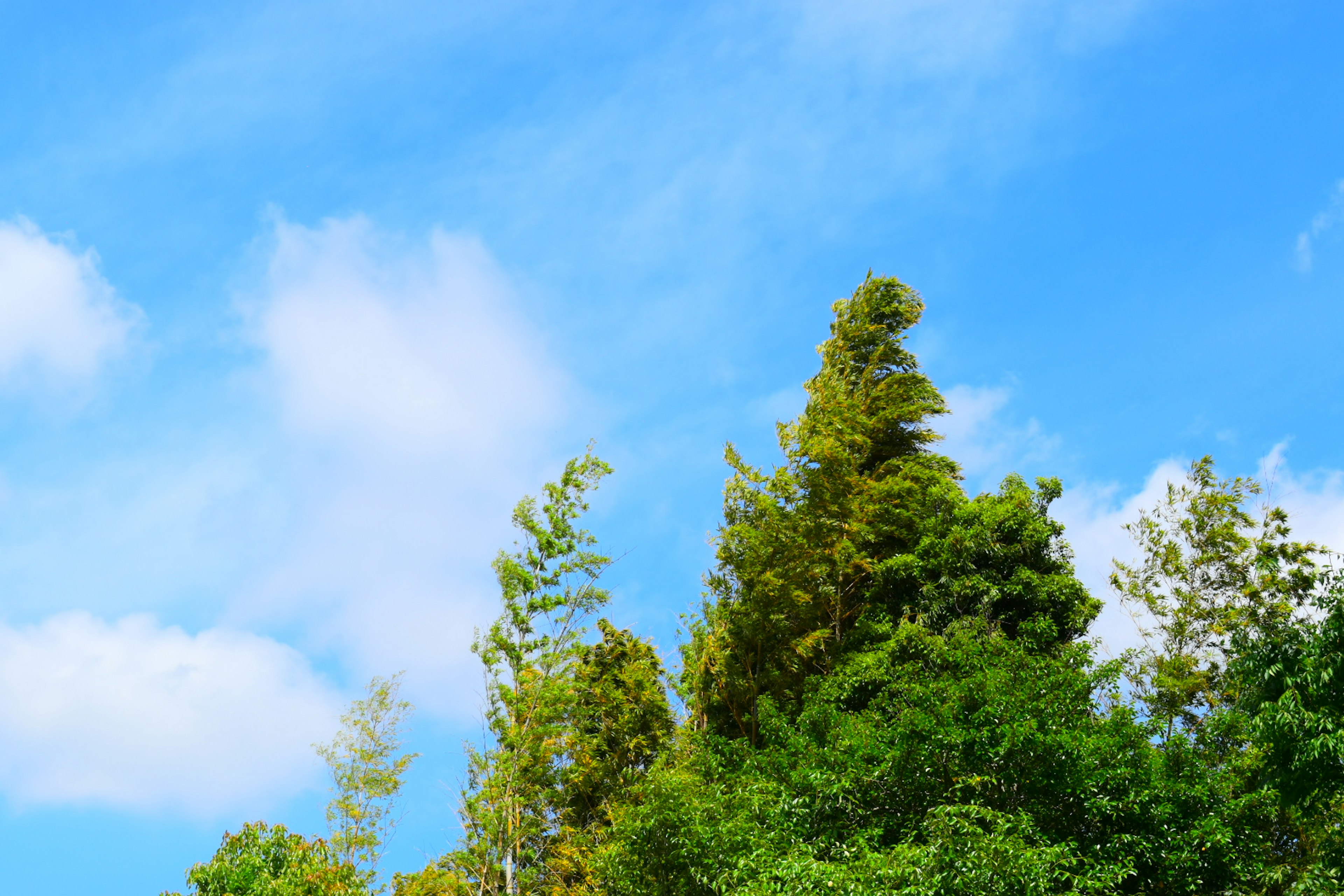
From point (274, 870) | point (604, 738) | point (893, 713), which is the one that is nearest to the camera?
point (893, 713)

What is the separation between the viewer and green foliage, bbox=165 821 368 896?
18281mm

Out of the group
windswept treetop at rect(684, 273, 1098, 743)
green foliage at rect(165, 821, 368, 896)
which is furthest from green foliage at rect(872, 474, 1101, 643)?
green foliage at rect(165, 821, 368, 896)

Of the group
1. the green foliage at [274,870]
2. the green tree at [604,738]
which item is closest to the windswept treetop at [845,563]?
the green tree at [604,738]

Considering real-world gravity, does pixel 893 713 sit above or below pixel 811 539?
below

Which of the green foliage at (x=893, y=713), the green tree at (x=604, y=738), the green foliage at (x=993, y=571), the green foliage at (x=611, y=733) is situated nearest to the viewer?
the green foliage at (x=893, y=713)

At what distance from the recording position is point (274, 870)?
19453mm

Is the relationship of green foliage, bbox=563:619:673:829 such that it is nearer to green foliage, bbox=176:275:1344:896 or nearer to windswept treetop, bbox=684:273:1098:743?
green foliage, bbox=176:275:1344:896

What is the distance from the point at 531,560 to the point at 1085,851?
1217 centimetres

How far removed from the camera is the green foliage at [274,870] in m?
18.3

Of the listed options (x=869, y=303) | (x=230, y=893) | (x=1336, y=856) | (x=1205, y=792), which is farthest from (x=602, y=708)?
(x=1336, y=856)

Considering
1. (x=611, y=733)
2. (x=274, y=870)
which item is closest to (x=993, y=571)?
(x=611, y=733)

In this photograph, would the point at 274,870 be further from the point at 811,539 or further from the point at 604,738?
the point at 811,539

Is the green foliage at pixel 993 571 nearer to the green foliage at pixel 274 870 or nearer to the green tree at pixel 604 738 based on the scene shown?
the green tree at pixel 604 738

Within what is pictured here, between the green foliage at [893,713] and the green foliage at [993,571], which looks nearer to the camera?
the green foliage at [893,713]
